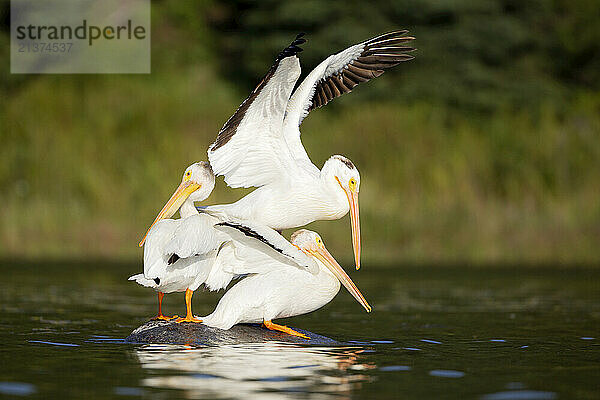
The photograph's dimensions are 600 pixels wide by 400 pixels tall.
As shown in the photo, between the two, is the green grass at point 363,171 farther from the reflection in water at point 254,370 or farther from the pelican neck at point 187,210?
the reflection in water at point 254,370

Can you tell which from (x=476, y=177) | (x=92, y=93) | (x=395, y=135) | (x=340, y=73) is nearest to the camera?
(x=340, y=73)

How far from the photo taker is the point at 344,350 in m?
9.08

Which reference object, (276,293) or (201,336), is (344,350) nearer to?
(276,293)

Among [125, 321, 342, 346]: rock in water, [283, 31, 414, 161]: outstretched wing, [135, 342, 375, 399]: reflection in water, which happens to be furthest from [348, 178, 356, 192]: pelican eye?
[135, 342, 375, 399]: reflection in water

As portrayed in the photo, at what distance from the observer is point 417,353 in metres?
8.92

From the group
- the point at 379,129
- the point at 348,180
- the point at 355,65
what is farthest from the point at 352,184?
the point at 379,129

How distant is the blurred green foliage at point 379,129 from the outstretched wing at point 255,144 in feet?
28.5

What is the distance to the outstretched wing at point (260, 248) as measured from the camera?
9227mm

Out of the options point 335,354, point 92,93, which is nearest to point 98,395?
point 335,354

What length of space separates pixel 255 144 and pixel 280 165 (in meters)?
0.32

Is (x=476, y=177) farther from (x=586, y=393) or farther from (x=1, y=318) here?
(x=586, y=393)

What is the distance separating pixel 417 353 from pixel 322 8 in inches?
743

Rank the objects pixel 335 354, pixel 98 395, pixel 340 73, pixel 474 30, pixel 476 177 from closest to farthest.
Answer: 1. pixel 98 395
2. pixel 335 354
3. pixel 340 73
4. pixel 476 177
5. pixel 474 30

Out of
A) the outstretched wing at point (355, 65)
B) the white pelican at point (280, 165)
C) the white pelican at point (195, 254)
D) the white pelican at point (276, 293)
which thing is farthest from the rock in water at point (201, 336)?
the outstretched wing at point (355, 65)
